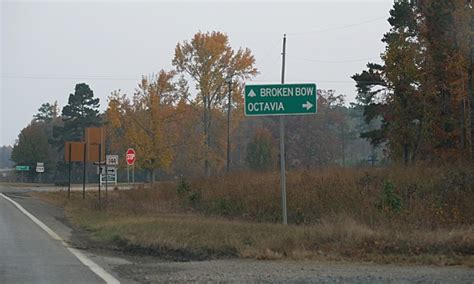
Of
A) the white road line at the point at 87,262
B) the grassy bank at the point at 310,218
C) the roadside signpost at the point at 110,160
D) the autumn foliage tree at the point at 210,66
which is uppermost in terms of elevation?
the autumn foliage tree at the point at 210,66

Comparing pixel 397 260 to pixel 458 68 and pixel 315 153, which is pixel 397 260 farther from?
pixel 315 153

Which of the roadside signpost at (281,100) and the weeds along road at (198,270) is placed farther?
→ the roadside signpost at (281,100)

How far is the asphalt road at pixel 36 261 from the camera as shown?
11314mm

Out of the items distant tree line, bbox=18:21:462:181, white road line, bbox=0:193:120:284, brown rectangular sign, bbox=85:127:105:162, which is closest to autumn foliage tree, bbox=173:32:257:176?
distant tree line, bbox=18:21:462:181

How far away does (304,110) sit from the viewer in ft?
55.4

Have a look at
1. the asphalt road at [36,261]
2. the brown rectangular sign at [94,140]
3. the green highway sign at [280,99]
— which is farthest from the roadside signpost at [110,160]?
the green highway sign at [280,99]

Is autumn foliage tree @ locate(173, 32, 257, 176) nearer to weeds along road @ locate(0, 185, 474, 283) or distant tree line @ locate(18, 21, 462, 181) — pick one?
distant tree line @ locate(18, 21, 462, 181)

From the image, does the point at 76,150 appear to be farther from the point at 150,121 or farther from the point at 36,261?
the point at 36,261

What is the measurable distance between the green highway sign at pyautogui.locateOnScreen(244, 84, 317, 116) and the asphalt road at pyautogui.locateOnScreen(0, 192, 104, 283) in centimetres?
572

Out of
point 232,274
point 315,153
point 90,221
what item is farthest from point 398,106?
point 315,153

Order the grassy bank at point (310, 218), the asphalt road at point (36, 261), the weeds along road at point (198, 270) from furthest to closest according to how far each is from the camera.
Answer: the grassy bank at point (310, 218) → the asphalt road at point (36, 261) → the weeds along road at point (198, 270)

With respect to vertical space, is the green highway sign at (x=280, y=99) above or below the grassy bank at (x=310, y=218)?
above

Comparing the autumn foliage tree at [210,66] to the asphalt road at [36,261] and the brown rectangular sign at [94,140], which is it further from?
the asphalt road at [36,261]

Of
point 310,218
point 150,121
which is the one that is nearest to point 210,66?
point 150,121
